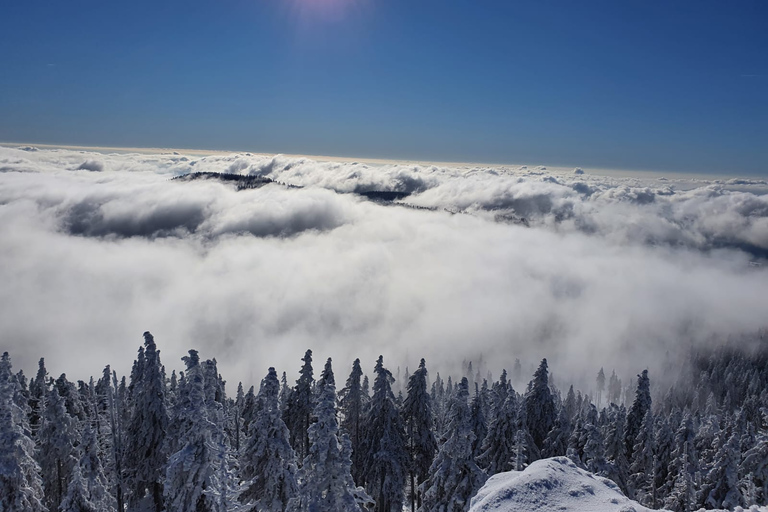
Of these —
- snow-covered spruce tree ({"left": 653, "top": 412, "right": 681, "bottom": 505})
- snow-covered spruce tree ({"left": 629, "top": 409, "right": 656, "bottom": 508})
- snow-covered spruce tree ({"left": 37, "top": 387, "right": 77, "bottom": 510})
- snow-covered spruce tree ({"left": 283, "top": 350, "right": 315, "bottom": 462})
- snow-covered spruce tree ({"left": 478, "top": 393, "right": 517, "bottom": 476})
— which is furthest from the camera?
snow-covered spruce tree ({"left": 629, "top": 409, "right": 656, "bottom": 508})

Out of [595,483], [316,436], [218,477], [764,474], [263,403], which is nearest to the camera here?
[595,483]

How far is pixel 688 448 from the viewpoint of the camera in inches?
1363

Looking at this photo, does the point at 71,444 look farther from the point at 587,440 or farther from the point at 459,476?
the point at 587,440

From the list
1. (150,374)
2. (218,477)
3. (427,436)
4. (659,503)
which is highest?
(218,477)

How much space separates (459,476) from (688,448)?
21644mm

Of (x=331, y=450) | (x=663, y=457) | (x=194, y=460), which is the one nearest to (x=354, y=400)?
(x=331, y=450)

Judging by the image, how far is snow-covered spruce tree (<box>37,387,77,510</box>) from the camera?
37.0m

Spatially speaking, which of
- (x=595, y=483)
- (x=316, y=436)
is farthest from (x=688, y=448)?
(x=316, y=436)

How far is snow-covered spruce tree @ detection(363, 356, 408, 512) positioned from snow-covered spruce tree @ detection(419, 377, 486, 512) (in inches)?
296

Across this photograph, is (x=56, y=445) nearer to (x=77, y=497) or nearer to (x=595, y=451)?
(x=77, y=497)

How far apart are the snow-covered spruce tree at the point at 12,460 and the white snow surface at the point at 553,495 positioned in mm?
24140

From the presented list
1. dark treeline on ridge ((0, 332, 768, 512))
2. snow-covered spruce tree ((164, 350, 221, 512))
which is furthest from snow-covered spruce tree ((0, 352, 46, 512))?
snow-covered spruce tree ((164, 350, 221, 512))

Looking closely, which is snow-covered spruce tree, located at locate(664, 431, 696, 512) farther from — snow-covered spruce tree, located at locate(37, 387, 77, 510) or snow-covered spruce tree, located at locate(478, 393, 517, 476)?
snow-covered spruce tree, located at locate(37, 387, 77, 510)

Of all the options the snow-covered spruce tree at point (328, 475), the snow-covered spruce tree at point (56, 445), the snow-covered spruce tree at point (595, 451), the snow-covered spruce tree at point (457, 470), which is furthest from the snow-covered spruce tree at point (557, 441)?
the snow-covered spruce tree at point (56, 445)
